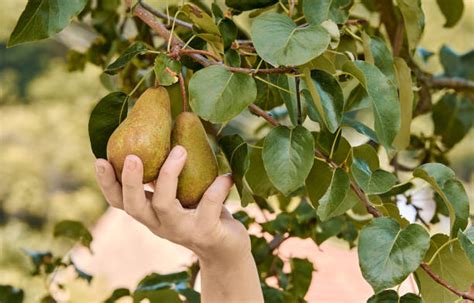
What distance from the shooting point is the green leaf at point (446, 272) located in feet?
2.37

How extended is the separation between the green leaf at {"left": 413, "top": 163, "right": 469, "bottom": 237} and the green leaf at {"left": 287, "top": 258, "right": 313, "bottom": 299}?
470mm

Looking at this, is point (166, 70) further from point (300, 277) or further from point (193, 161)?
point (300, 277)

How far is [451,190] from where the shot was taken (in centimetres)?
71

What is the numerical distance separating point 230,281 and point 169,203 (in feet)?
0.61

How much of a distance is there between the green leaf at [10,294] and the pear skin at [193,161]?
579 millimetres

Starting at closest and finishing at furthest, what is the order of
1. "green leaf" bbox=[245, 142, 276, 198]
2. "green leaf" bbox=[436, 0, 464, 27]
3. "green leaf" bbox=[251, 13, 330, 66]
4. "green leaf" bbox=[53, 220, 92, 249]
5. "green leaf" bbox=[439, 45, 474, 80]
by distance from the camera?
1. "green leaf" bbox=[251, 13, 330, 66]
2. "green leaf" bbox=[245, 142, 276, 198]
3. "green leaf" bbox=[436, 0, 464, 27]
4. "green leaf" bbox=[53, 220, 92, 249]
5. "green leaf" bbox=[439, 45, 474, 80]

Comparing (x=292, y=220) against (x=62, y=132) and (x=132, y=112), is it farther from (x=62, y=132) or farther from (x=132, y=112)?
(x=62, y=132)

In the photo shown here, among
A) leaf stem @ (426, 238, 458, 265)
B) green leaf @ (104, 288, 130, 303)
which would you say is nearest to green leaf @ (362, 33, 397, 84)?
leaf stem @ (426, 238, 458, 265)

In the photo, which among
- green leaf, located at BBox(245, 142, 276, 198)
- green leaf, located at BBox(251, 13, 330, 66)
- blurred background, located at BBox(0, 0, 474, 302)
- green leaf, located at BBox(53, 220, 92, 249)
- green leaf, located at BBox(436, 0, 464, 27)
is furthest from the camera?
blurred background, located at BBox(0, 0, 474, 302)

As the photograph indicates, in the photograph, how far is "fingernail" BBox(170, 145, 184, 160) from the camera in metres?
0.64

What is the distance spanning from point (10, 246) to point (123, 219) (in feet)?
11.1

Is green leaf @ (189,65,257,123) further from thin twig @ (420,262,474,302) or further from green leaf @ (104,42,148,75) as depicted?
thin twig @ (420,262,474,302)

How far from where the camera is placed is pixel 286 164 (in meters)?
0.66

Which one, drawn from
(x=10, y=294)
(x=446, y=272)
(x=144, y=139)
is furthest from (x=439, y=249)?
(x=10, y=294)
